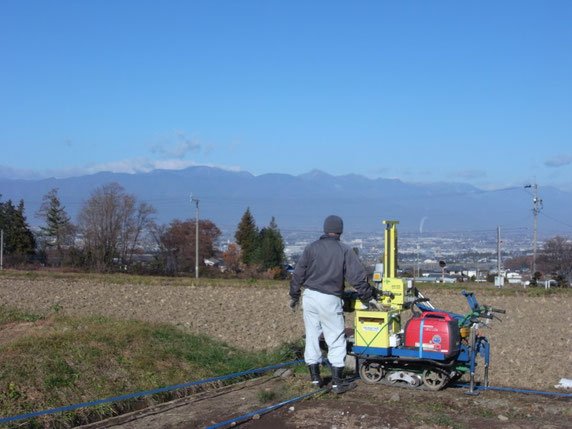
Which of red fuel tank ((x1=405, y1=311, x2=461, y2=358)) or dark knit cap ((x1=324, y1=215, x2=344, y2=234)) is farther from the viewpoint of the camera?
dark knit cap ((x1=324, y1=215, x2=344, y2=234))

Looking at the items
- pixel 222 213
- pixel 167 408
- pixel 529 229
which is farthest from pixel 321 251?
pixel 222 213

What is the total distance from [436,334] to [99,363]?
4.17 meters

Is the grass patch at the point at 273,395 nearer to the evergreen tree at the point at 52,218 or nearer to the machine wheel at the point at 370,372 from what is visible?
the machine wheel at the point at 370,372

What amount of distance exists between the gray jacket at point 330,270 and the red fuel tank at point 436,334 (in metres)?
0.83

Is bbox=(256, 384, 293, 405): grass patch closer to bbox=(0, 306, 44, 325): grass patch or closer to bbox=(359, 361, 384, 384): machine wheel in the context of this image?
bbox=(359, 361, 384, 384): machine wheel

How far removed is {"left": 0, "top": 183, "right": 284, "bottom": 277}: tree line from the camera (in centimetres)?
5619

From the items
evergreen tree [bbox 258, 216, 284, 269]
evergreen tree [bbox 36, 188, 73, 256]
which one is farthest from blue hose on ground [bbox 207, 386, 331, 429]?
evergreen tree [bbox 36, 188, 73, 256]

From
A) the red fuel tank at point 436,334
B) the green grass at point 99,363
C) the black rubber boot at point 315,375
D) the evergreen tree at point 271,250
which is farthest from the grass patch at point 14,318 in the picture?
the evergreen tree at point 271,250

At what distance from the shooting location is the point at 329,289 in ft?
24.6

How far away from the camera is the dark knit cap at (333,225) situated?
7.75 m

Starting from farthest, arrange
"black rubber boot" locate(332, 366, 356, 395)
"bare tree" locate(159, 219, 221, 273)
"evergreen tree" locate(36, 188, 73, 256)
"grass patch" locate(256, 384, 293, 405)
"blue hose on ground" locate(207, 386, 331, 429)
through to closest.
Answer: "bare tree" locate(159, 219, 221, 273) → "evergreen tree" locate(36, 188, 73, 256) → "black rubber boot" locate(332, 366, 356, 395) → "grass patch" locate(256, 384, 293, 405) → "blue hose on ground" locate(207, 386, 331, 429)

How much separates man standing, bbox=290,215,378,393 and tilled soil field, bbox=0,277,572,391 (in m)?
2.85

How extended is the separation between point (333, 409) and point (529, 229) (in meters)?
71.2

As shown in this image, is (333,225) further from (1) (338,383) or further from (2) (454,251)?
(2) (454,251)
